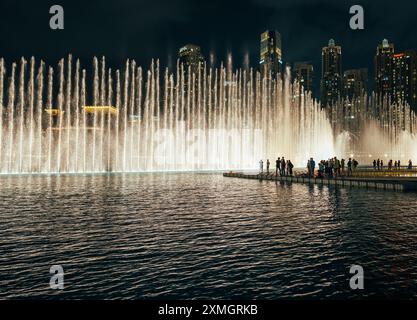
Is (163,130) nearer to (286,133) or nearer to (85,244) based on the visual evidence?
(286,133)

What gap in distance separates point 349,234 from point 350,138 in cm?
9560

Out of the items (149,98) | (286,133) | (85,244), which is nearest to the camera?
(85,244)

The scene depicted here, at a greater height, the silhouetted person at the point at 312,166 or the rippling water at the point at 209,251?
the silhouetted person at the point at 312,166

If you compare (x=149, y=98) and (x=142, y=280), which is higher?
(x=149, y=98)

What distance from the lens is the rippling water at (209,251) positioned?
Answer: 623 centimetres

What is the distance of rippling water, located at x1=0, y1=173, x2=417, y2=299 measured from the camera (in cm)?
623

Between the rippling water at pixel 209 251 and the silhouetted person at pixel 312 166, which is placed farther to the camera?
the silhouetted person at pixel 312 166

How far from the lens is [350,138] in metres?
98.8

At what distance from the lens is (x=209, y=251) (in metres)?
8.47

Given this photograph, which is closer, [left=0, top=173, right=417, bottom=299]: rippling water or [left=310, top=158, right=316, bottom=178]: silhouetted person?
[left=0, top=173, right=417, bottom=299]: rippling water

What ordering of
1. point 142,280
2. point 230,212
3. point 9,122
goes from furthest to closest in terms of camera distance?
point 9,122, point 230,212, point 142,280

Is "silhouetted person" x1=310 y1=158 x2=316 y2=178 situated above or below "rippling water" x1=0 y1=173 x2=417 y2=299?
above
